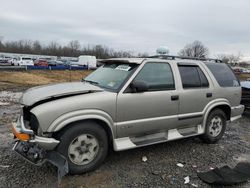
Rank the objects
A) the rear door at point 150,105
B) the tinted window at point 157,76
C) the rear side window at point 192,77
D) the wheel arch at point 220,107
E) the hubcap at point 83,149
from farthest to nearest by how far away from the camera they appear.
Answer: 1. the wheel arch at point 220,107
2. the rear side window at point 192,77
3. the tinted window at point 157,76
4. the rear door at point 150,105
5. the hubcap at point 83,149

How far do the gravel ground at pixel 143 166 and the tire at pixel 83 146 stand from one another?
0.52ft

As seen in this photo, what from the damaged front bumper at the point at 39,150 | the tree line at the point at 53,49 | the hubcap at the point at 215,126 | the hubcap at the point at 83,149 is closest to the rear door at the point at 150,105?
the hubcap at the point at 83,149

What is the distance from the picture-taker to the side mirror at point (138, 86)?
401 centimetres

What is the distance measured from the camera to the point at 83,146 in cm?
371

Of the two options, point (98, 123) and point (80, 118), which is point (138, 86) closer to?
point (98, 123)

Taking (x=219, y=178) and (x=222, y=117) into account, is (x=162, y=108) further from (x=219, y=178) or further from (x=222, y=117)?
(x=222, y=117)

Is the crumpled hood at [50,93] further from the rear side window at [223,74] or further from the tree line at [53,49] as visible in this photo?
the tree line at [53,49]

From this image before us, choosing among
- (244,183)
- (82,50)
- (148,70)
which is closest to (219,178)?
(244,183)

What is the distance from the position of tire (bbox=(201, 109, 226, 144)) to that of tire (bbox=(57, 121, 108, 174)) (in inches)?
96.7

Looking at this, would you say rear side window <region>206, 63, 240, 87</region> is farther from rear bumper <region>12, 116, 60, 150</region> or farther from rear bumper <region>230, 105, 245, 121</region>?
rear bumper <region>12, 116, 60, 150</region>

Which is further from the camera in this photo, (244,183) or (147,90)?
(147,90)

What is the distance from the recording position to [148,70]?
173 inches

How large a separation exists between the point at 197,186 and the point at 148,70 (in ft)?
6.66

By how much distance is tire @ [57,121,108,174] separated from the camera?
3514 mm
